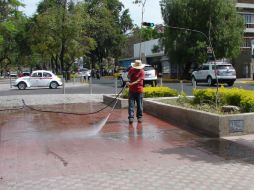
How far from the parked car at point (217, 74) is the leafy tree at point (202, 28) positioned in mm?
6529

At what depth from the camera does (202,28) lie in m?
44.6

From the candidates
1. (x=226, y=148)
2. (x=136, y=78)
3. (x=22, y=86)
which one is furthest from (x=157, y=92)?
(x=22, y=86)

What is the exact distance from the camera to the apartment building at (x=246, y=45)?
54125 millimetres

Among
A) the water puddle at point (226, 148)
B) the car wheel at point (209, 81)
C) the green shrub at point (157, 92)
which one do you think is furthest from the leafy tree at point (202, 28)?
the water puddle at point (226, 148)

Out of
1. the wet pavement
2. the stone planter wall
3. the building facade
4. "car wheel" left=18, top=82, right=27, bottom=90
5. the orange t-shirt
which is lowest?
the wet pavement

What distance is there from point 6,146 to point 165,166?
11.3ft

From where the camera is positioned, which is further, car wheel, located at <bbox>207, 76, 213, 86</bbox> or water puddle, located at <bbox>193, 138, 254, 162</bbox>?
car wheel, located at <bbox>207, 76, 213, 86</bbox>

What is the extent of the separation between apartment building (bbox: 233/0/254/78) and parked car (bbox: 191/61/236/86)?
1606 centimetres

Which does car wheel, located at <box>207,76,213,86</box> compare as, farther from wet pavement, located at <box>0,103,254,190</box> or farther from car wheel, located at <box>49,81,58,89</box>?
wet pavement, located at <box>0,103,254,190</box>

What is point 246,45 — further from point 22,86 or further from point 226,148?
point 226,148

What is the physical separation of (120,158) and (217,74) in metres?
26.5

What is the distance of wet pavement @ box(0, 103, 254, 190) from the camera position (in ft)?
20.3

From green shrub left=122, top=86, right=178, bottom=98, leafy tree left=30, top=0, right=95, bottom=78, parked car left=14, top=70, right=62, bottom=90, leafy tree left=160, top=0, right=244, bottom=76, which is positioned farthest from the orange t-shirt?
leafy tree left=30, top=0, right=95, bottom=78

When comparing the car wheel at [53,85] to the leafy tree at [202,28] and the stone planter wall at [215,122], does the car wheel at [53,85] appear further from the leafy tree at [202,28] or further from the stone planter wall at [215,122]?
the stone planter wall at [215,122]
